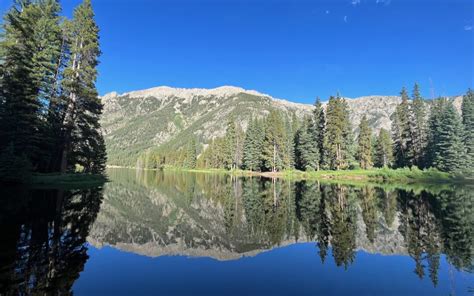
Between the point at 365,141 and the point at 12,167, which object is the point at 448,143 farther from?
the point at 12,167

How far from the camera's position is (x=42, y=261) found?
796cm

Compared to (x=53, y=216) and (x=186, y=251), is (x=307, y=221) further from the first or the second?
(x=53, y=216)

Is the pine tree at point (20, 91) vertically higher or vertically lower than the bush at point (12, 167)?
higher

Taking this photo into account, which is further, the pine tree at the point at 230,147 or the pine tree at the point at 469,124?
the pine tree at the point at 230,147

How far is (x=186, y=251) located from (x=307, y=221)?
7.51m

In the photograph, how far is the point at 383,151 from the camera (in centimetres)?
8800

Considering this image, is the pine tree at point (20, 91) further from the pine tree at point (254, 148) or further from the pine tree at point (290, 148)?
the pine tree at point (254, 148)

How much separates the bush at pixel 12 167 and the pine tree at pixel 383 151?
8903 cm

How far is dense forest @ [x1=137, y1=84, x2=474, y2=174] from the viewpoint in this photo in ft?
193

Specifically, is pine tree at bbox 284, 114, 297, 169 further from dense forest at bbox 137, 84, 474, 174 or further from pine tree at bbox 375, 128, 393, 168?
pine tree at bbox 375, 128, 393, 168

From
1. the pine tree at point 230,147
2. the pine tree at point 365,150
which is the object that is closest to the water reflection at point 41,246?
the pine tree at point 365,150

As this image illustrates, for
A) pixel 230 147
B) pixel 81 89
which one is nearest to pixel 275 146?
pixel 230 147

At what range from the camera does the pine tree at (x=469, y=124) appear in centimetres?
5926

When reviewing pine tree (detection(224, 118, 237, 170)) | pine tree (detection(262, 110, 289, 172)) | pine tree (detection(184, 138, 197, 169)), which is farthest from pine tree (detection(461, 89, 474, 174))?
pine tree (detection(184, 138, 197, 169))
